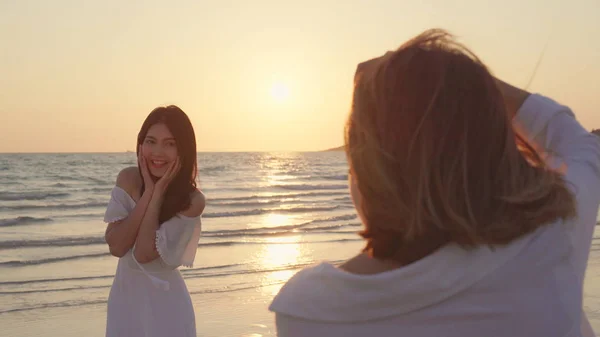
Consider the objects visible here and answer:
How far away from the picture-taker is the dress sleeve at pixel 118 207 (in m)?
4.20

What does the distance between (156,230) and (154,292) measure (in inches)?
15.4

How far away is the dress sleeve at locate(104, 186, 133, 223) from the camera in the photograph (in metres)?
Answer: 4.20

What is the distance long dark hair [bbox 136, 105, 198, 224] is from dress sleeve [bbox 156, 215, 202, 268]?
78 mm

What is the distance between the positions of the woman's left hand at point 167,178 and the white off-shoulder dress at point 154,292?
209 millimetres

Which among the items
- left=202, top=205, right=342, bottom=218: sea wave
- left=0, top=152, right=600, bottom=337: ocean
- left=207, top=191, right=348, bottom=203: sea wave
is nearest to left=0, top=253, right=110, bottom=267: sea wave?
left=0, top=152, right=600, bottom=337: ocean

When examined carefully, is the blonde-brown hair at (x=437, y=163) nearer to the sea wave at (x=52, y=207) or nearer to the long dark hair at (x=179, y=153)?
the long dark hair at (x=179, y=153)

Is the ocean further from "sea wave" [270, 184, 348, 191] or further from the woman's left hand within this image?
"sea wave" [270, 184, 348, 191]

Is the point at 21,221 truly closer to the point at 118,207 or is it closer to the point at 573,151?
the point at 118,207

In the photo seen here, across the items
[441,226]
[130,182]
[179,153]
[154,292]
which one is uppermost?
[441,226]

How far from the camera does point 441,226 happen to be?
1.19 metres

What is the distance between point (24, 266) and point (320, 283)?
38.5 feet

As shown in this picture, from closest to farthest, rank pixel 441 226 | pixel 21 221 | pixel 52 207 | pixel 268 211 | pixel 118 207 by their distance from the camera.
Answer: pixel 441 226, pixel 118 207, pixel 21 221, pixel 268 211, pixel 52 207

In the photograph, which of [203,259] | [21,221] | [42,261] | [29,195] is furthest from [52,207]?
[203,259]

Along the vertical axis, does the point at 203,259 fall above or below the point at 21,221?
above
